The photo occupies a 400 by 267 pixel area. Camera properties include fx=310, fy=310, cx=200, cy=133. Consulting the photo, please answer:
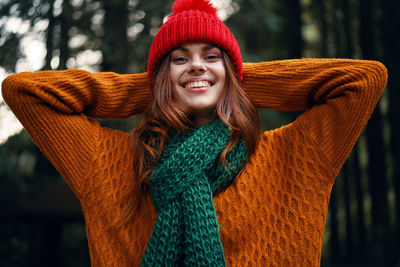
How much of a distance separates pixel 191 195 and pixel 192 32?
79 centimetres

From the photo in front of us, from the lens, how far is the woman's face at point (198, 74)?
154 cm

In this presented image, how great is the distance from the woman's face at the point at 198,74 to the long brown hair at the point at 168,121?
0.11 feet

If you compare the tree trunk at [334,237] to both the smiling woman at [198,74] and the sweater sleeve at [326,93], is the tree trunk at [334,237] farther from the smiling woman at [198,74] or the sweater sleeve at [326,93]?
the smiling woman at [198,74]

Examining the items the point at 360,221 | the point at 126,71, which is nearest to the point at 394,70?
Result: the point at 360,221

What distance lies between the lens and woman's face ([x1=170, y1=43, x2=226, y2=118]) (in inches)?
60.8

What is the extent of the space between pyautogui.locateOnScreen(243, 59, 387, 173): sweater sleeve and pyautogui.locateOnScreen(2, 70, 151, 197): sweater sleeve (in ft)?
2.67

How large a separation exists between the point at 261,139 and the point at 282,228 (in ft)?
1.51

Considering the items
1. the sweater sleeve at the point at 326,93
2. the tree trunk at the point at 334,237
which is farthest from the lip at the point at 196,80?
the tree trunk at the point at 334,237

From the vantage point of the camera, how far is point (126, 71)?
3.19 meters

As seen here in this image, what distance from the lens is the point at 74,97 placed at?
1.52 meters

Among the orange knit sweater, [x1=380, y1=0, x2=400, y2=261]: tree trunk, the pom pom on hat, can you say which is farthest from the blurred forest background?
the orange knit sweater

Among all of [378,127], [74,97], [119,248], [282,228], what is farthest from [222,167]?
[378,127]

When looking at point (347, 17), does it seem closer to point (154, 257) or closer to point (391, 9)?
point (391, 9)

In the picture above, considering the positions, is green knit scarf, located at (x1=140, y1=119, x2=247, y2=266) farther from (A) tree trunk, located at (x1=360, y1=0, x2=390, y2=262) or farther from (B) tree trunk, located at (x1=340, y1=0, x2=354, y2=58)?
(B) tree trunk, located at (x1=340, y1=0, x2=354, y2=58)
